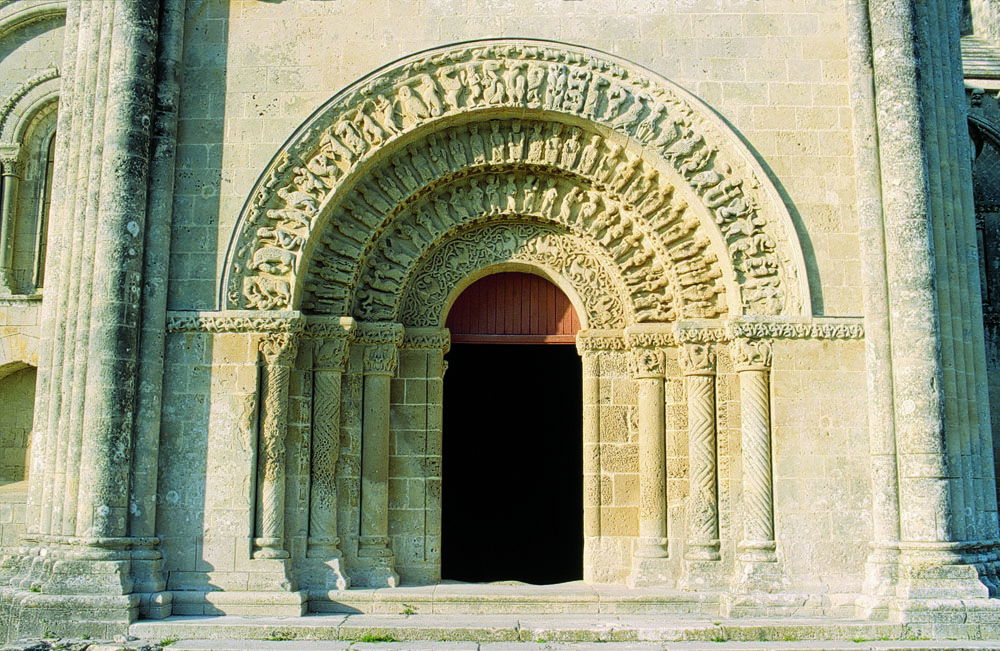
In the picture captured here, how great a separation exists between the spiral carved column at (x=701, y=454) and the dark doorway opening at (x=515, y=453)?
4.22m

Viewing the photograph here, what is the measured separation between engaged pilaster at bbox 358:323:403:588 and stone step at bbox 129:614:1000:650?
2.84 feet

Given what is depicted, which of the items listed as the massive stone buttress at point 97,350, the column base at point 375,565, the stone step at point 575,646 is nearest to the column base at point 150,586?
the massive stone buttress at point 97,350

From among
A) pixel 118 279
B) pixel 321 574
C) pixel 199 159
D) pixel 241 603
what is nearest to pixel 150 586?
→ pixel 241 603

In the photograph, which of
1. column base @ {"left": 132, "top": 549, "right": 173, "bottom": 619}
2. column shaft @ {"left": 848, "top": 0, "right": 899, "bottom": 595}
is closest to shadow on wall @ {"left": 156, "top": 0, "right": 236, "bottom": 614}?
column base @ {"left": 132, "top": 549, "right": 173, "bottom": 619}

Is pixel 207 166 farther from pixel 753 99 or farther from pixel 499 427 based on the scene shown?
pixel 499 427

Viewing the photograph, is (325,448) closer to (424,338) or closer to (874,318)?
(424,338)

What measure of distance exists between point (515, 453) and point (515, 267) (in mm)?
4751

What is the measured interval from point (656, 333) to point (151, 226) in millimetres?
4698

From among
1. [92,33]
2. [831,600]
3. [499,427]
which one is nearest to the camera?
[831,600]

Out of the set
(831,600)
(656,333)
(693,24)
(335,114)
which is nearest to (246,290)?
(335,114)

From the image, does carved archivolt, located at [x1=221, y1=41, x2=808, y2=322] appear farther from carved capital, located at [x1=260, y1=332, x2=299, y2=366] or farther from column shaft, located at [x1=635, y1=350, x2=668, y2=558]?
column shaft, located at [x1=635, y1=350, x2=668, y2=558]

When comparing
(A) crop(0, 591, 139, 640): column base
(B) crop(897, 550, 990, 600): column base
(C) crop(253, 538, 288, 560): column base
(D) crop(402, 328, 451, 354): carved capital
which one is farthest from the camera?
(D) crop(402, 328, 451, 354): carved capital

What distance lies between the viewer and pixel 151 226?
881 cm

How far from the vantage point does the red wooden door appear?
10008 millimetres
